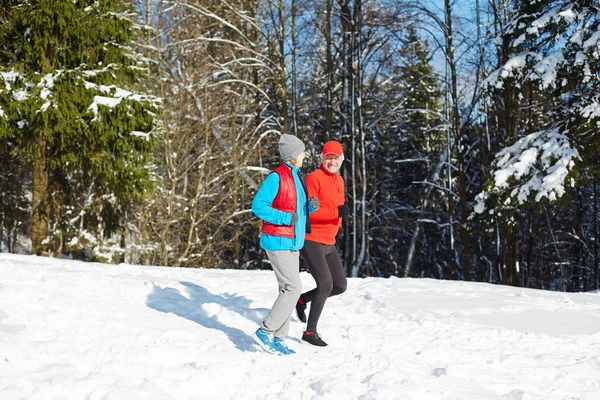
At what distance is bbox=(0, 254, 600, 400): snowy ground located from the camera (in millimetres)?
3908

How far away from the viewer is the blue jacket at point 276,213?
15.3 feet

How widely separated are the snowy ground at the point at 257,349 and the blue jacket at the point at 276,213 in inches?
37.1

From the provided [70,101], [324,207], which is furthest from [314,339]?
[70,101]

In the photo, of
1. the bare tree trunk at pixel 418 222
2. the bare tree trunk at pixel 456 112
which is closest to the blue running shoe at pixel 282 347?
the bare tree trunk at pixel 456 112

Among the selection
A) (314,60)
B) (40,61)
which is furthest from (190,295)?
(314,60)

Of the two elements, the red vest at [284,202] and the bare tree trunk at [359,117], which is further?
the bare tree trunk at [359,117]

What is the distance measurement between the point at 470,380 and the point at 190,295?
3.96 metres

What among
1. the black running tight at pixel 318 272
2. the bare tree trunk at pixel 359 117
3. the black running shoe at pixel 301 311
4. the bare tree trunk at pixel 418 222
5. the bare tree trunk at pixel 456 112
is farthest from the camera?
the bare tree trunk at pixel 418 222

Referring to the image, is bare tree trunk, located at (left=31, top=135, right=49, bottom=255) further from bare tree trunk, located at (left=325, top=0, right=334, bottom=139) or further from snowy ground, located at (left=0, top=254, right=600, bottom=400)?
bare tree trunk, located at (left=325, top=0, right=334, bottom=139)

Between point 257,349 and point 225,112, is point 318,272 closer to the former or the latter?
point 257,349

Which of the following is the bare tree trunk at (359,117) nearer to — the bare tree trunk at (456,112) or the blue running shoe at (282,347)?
the bare tree trunk at (456,112)

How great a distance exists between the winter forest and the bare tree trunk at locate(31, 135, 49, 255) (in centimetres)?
4

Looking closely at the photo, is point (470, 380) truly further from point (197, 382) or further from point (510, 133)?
point (510, 133)

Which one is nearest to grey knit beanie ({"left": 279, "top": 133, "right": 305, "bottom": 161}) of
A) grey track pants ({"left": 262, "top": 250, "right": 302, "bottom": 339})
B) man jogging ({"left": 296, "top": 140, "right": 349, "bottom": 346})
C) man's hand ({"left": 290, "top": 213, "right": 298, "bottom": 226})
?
man jogging ({"left": 296, "top": 140, "right": 349, "bottom": 346})
